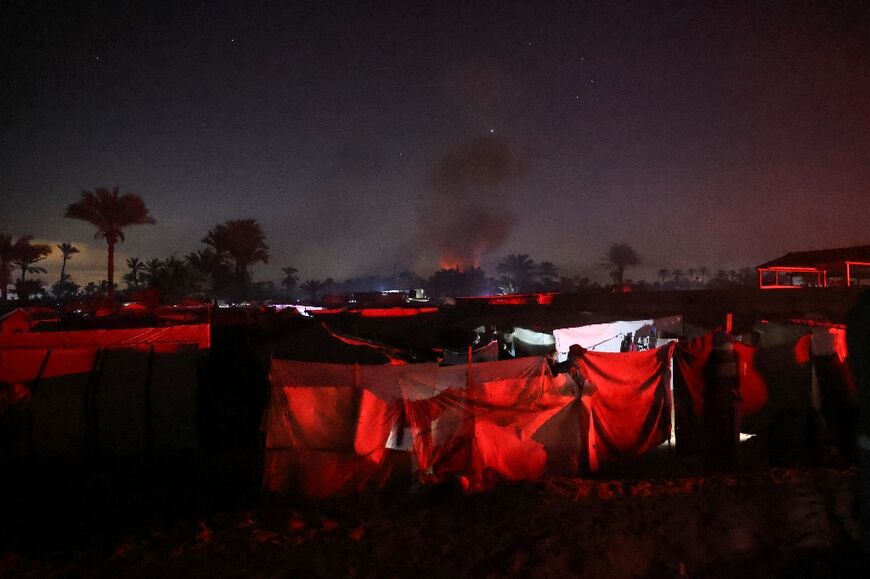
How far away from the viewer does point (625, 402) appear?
26.1 ft

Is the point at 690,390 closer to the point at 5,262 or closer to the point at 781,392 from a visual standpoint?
the point at 781,392

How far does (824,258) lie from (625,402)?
22.8 meters

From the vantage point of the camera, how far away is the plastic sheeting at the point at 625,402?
7.57 m

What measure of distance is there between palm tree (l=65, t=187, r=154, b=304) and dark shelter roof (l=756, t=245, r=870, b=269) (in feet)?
124

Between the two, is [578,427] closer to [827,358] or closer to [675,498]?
[675,498]

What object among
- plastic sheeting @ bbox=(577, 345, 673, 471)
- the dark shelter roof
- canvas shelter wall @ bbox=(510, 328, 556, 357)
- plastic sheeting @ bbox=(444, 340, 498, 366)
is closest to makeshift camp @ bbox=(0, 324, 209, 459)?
plastic sheeting @ bbox=(444, 340, 498, 366)

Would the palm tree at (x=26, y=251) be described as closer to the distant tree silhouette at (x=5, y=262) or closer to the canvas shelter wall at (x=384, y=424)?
the distant tree silhouette at (x=5, y=262)

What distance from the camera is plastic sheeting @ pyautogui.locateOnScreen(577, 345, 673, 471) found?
757 cm

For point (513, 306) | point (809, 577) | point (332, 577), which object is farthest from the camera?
point (513, 306)

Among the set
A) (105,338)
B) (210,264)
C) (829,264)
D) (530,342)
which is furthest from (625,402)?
(210,264)

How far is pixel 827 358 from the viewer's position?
8.21 meters

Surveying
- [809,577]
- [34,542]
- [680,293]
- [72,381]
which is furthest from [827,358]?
[680,293]

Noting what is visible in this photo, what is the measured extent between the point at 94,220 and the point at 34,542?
35.6 m

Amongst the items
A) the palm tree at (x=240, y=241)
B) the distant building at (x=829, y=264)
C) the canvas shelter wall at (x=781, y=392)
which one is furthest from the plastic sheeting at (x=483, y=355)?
the palm tree at (x=240, y=241)
